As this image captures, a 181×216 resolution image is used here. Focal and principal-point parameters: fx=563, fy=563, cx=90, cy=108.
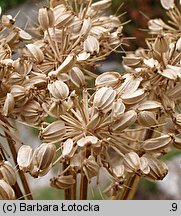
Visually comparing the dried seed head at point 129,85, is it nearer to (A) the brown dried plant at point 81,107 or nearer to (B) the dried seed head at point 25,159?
(A) the brown dried plant at point 81,107

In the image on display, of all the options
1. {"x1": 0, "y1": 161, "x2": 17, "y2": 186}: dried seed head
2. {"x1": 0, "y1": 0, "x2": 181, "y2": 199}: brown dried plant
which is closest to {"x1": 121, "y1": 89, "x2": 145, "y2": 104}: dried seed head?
{"x1": 0, "y1": 0, "x2": 181, "y2": 199}: brown dried plant

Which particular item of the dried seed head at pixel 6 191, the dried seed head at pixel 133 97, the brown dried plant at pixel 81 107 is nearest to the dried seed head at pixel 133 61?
the brown dried plant at pixel 81 107

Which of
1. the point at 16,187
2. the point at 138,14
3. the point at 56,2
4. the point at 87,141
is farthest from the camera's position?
the point at 138,14

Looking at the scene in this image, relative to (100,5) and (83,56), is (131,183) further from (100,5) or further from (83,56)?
(100,5)

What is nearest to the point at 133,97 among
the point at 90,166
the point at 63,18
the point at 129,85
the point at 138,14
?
the point at 129,85

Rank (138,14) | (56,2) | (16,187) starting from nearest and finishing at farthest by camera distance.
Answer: (16,187) < (56,2) < (138,14)

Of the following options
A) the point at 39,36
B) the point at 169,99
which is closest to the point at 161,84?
the point at 169,99
